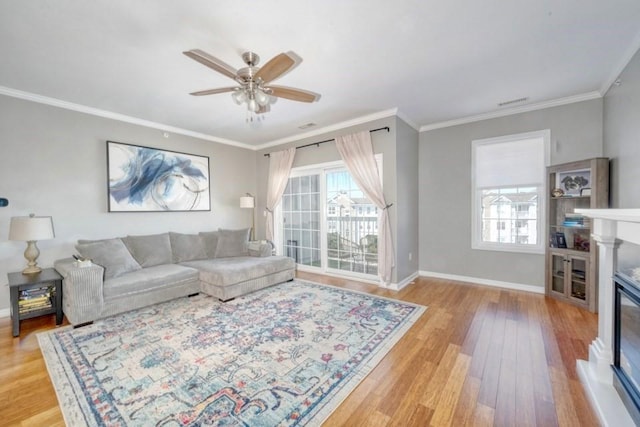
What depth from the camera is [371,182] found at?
13.5 ft

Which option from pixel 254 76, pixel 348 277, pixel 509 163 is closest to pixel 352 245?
pixel 348 277

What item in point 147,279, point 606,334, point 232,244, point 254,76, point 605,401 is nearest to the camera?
point 605,401

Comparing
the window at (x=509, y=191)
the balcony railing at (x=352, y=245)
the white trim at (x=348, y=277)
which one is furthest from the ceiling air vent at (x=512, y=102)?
the white trim at (x=348, y=277)

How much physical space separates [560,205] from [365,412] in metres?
3.83

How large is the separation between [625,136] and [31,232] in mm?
6339

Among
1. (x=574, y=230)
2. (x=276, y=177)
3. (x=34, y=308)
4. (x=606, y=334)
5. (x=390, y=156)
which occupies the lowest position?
(x=34, y=308)

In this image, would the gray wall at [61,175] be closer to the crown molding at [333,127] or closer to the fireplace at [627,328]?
the crown molding at [333,127]

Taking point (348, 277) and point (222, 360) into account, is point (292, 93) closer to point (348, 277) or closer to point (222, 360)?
point (222, 360)

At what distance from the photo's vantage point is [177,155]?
4.51m

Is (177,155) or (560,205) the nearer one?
(560,205)

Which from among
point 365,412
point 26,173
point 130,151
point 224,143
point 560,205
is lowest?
point 365,412

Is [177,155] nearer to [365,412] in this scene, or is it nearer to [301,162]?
[301,162]

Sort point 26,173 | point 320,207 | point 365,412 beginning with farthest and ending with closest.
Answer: point 320,207 < point 26,173 < point 365,412

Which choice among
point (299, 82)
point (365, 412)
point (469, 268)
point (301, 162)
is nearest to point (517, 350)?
point (365, 412)
